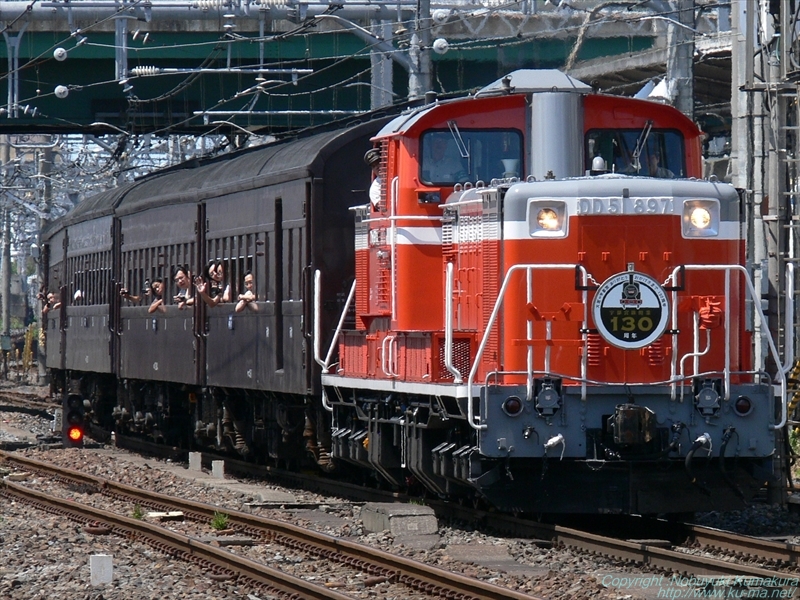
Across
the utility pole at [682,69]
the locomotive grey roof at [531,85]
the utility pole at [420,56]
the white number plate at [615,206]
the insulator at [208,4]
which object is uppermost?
the insulator at [208,4]

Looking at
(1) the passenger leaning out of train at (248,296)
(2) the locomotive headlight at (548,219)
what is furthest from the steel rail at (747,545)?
(1) the passenger leaning out of train at (248,296)

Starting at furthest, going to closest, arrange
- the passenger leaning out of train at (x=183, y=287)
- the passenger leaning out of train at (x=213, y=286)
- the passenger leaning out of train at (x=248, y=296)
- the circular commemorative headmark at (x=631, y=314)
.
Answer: the passenger leaning out of train at (x=183, y=287), the passenger leaning out of train at (x=213, y=286), the passenger leaning out of train at (x=248, y=296), the circular commemorative headmark at (x=631, y=314)

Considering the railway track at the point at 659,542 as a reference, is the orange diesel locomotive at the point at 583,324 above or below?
above

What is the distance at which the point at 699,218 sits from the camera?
466 inches

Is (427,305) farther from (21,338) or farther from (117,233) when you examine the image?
(21,338)

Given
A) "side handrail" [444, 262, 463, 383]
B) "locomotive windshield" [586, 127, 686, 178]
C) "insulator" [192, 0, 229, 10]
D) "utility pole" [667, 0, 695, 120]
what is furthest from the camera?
"insulator" [192, 0, 229, 10]

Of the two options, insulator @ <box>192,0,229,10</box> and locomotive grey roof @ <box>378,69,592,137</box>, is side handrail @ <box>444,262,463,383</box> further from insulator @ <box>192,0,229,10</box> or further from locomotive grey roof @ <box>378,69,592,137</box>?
insulator @ <box>192,0,229,10</box>

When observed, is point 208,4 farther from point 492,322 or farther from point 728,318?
point 728,318

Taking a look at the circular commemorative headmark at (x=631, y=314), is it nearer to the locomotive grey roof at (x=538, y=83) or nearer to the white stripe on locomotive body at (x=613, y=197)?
the white stripe on locomotive body at (x=613, y=197)

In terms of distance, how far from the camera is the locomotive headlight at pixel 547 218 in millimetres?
11719

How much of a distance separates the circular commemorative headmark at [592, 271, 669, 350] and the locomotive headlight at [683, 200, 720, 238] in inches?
22.3

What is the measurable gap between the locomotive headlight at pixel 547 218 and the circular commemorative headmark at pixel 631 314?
57 cm

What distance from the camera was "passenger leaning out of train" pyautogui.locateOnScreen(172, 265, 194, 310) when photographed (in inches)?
763

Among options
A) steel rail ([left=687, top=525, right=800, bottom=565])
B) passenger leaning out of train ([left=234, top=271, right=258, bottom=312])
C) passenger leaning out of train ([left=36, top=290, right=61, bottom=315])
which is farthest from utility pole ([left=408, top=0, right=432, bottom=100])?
steel rail ([left=687, top=525, right=800, bottom=565])
